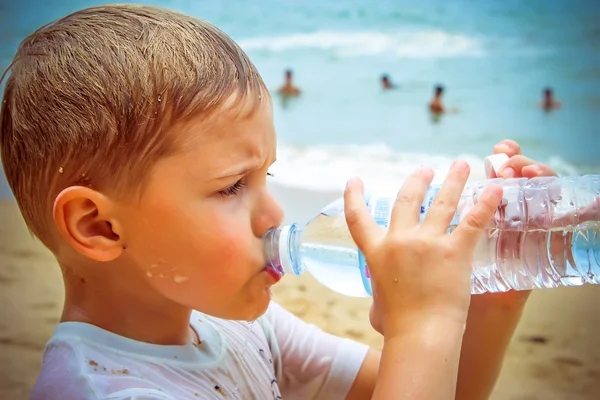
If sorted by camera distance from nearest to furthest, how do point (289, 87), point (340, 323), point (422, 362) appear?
1. point (422, 362)
2. point (340, 323)
3. point (289, 87)

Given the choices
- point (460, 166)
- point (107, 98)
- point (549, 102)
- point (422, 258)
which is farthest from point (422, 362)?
point (549, 102)

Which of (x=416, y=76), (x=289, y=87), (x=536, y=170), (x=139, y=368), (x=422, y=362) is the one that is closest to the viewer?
(x=422, y=362)

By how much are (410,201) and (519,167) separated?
273 mm

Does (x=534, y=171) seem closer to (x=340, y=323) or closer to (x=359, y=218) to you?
(x=359, y=218)

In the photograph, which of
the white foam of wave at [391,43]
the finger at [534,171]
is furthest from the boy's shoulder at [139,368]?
the white foam of wave at [391,43]

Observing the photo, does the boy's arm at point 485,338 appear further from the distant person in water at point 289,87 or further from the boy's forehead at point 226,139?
the distant person in water at point 289,87

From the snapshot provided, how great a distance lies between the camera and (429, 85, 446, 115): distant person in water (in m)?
3.90

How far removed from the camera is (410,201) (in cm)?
81

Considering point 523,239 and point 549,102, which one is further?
point 549,102

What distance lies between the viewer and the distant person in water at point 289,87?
3.64m

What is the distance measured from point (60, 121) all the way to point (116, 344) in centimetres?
28

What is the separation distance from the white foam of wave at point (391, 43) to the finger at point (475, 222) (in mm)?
3183

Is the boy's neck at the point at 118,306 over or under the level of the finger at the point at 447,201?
under

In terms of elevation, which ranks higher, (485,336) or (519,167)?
(519,167)
